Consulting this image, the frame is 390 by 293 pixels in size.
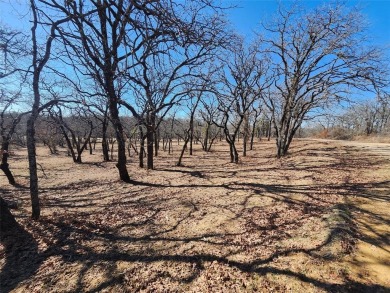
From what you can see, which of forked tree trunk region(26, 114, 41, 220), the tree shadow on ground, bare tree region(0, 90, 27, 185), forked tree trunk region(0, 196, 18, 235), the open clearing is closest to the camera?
the open clearing

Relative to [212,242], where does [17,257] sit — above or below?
below

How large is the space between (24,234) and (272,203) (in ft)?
21.1

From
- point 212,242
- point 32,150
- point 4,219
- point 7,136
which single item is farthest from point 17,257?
point 7,136

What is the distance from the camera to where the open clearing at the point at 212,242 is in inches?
129

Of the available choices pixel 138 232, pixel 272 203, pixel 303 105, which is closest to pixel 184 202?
pixel 138 232

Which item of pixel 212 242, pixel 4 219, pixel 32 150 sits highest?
pixel 32 150

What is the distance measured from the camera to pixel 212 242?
433 centimetres

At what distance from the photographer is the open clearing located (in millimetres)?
3270

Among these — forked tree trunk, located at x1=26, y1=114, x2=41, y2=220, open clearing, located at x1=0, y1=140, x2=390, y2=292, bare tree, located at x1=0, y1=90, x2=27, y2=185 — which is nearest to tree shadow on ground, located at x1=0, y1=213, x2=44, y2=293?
open clearing, located at x1=0, y1=140, x2=390, y2=292

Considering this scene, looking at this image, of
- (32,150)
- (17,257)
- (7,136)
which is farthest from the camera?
(7,136)

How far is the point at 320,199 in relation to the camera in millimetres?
6090

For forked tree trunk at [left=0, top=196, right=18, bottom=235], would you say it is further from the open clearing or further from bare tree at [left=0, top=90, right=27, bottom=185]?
bare tree at [left=0, top=90, right=27, bottom=185]

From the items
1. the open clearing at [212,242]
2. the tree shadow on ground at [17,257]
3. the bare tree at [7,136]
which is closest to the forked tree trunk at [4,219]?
the tree shadow on ground at [17,257]

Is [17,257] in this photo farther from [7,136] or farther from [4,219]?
[7,136]
